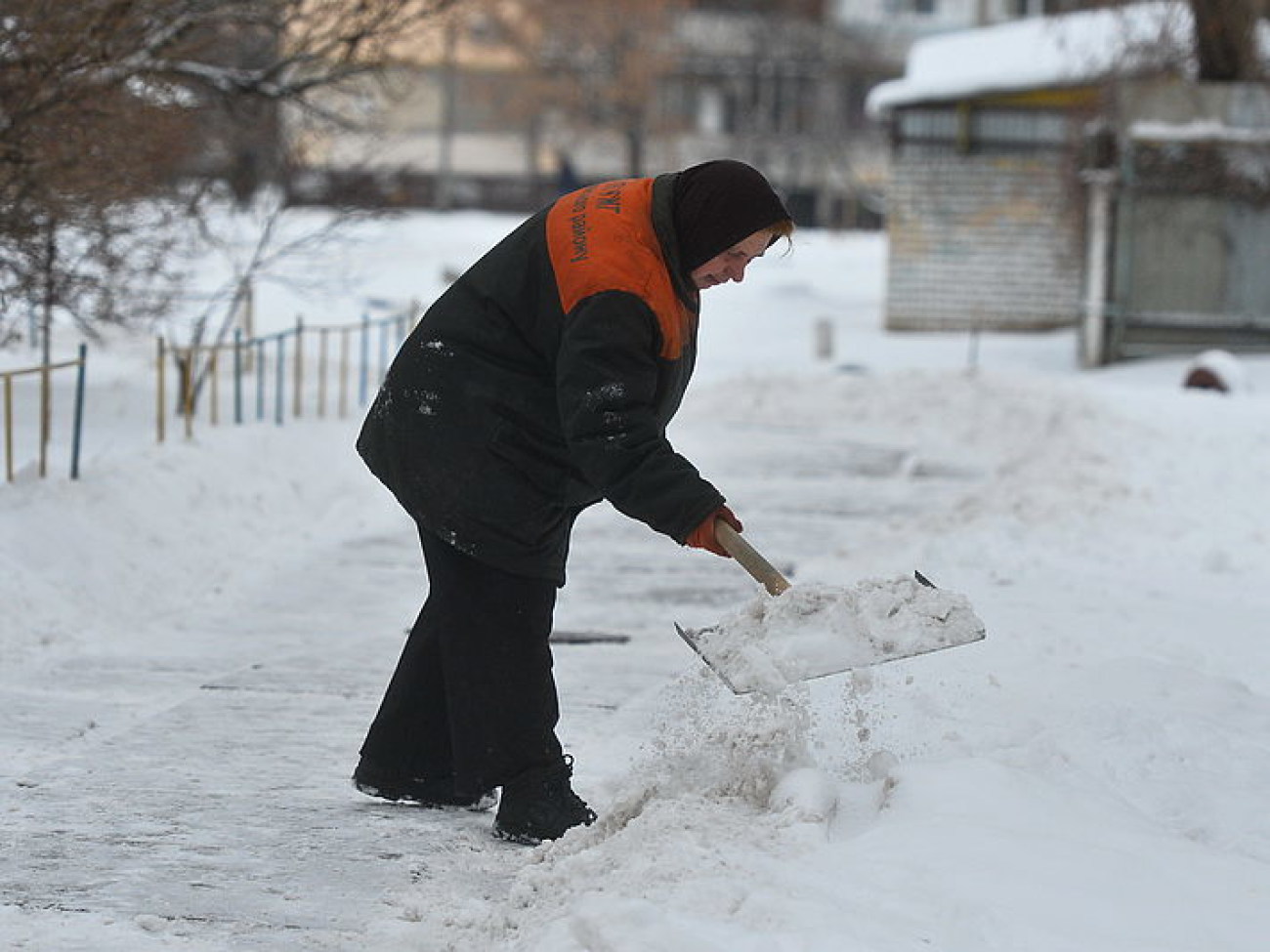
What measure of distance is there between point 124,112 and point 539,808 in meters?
5.78

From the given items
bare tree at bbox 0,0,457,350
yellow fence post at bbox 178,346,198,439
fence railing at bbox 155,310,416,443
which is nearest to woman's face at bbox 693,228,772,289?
bare tree at bbox 0,0,457,350

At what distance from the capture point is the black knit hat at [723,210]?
4301mm

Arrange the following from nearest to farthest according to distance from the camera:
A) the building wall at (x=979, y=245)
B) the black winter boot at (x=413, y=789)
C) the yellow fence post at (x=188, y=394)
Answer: the black winter boot at (x=413, y=789), the yellow fence post at (x=188, y=394), the building wall at (x=979, y=245)

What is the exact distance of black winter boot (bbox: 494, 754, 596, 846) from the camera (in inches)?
181

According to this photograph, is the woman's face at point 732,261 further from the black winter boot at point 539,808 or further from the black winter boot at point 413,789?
the black winter boot at point 413,789

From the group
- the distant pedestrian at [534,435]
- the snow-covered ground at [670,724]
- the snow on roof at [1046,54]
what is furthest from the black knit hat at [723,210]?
the snow on roof at [1046,54]

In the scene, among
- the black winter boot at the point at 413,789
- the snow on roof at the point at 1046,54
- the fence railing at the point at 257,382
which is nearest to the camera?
the black winter boot at the point at 413,789

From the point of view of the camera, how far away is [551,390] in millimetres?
4512

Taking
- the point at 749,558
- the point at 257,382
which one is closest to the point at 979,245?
the point at 257,382

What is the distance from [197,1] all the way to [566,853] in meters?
7.41

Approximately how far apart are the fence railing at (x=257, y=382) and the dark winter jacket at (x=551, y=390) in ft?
19.0

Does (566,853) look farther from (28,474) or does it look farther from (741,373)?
(741,373)

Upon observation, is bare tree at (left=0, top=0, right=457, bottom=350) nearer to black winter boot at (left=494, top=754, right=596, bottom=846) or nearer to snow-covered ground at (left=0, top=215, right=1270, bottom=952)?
snow-covered ground at (left=0, top=215, right=1270, bottom=952)

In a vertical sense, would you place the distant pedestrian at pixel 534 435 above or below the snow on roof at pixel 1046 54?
below
